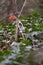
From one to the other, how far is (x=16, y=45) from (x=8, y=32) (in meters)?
1.09

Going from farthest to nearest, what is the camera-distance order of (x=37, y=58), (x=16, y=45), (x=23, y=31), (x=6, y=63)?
(x=23, y=31) → (x=16, y=45) → (x=6, y=63) → (x=37, y=58)

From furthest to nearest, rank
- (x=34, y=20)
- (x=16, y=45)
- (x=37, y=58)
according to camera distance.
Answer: (x=34, y=20) → (x=16, y=45) → (x=37, y=58)

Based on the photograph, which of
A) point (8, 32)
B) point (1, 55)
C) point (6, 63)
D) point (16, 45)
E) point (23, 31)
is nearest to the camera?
point (6, 63)

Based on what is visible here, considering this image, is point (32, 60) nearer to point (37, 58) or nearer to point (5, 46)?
point (37, 58)

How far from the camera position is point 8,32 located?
3744 millimetres

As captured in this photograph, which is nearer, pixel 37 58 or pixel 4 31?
pixel 37 58

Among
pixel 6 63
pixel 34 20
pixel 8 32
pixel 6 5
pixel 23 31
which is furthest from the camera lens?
pixel 6 5

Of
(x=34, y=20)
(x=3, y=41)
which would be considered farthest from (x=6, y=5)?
(x=3, y=41)

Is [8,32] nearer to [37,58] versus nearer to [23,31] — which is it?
[23,31]

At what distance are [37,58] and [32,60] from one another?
0.19 ft

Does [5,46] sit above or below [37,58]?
below

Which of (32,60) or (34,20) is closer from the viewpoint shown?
(32,60)

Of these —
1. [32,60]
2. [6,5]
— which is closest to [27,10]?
[6,5]

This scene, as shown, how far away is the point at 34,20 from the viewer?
13.3 feet
